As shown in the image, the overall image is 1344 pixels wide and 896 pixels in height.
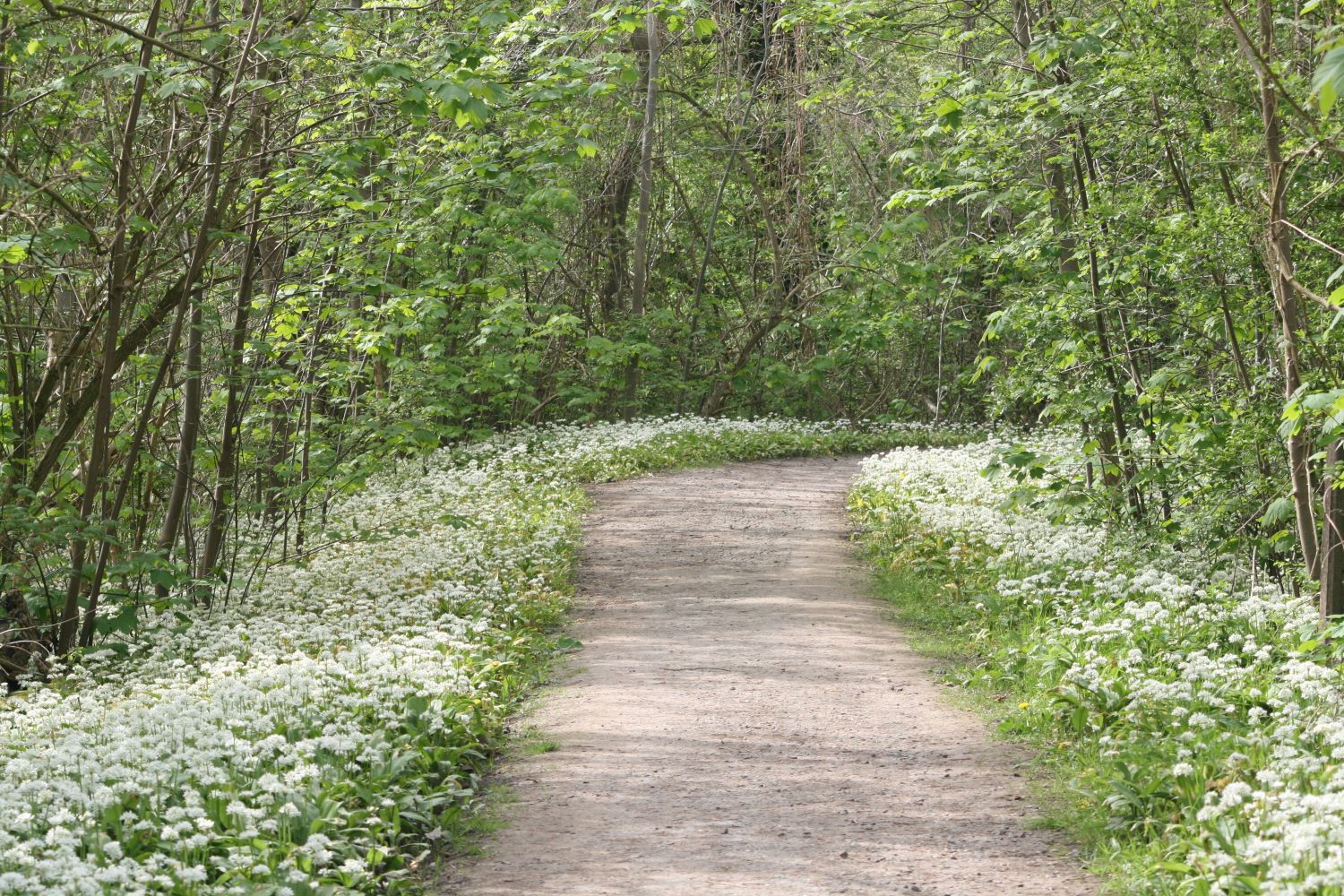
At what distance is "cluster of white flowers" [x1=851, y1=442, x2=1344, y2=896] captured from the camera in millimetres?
4496

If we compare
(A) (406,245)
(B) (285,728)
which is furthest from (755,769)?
(A) (406,245)

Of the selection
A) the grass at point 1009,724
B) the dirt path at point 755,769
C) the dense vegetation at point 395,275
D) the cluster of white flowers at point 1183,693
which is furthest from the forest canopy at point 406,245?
the dirt path at point 755,769

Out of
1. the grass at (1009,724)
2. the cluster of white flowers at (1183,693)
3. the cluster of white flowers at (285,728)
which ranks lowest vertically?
the grass at (1009,724)

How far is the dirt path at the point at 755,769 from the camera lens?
16.4 ft

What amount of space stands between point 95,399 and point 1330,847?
8.13 metres

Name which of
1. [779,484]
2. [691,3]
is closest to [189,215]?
[691,3]

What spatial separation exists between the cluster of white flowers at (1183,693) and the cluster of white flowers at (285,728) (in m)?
3.02

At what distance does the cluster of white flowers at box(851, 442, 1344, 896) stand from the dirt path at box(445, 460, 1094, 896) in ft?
1.55

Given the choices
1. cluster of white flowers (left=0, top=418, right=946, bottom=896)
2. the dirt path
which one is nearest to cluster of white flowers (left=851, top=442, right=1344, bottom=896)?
the dirt path

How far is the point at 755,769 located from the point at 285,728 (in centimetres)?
226

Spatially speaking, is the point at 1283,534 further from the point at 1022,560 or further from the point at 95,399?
the point at 95,399

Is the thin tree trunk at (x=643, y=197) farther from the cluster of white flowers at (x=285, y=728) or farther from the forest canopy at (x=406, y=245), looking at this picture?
the cluster of white flowers at (x=285, y=728)

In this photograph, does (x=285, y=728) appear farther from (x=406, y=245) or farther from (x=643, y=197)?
(x=643, y=197)

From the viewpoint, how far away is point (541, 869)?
201 inches
